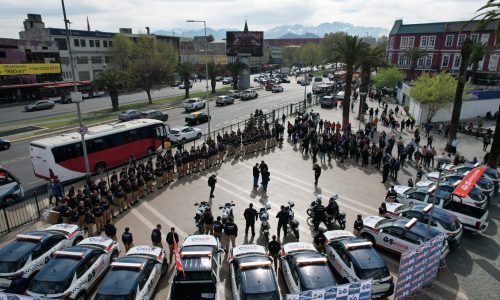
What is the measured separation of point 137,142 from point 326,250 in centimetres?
1676

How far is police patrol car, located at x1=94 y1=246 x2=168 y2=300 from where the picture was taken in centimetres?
905

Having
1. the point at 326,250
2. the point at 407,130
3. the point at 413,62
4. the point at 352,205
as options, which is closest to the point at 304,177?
the point at 352,205

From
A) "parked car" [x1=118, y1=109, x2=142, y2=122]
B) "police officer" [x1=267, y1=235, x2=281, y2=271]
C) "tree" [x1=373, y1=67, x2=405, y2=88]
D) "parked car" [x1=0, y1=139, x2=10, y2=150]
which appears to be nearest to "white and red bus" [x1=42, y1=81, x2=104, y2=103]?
"parked car" [x1=118, y1=109, x2=142, y2=122]

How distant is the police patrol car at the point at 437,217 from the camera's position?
43.8ft

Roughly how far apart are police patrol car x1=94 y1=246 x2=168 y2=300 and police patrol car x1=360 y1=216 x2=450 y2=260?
8626 millimetres

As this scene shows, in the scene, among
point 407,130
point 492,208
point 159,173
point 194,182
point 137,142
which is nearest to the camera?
point 492,208

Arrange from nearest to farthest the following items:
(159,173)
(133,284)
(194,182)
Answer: (133,284)
(159,173)
(194,182)

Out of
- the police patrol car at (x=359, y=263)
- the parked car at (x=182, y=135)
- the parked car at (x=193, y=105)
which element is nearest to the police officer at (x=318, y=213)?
the police patrol car at (x=359, y=263)

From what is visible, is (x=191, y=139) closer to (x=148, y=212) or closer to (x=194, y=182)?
(x=194, y=182)

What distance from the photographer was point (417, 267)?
10.3 m

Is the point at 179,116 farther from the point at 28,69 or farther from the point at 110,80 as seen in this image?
the point at 28,69

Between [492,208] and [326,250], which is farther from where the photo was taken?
[492,208]

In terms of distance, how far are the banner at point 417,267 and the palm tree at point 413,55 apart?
208 feet

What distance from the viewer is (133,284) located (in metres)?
9.38
